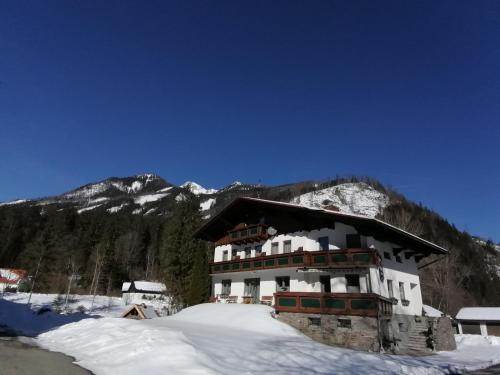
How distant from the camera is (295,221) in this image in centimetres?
2844

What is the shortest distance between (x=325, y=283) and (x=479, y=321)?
28.9 metres

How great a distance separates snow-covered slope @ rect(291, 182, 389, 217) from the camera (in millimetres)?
138500

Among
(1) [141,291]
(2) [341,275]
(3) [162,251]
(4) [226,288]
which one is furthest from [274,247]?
(1) [141,291]

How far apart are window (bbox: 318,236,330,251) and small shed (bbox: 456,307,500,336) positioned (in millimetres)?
28758

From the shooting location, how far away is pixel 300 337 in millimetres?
21438

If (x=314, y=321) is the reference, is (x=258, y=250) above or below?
above

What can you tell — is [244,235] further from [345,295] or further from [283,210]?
[345,295]

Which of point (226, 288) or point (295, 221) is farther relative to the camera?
point (226, 288)

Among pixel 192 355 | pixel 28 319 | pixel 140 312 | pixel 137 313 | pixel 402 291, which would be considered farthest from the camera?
pixel 137 313

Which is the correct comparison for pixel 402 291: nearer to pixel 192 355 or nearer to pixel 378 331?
pixel 378 331

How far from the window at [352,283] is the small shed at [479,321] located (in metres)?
28.1

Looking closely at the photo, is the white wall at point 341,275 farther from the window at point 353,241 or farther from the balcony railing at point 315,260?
the balcony railing at point 315,260

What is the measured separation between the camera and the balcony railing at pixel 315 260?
22531mm

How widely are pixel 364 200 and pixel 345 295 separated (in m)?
133
